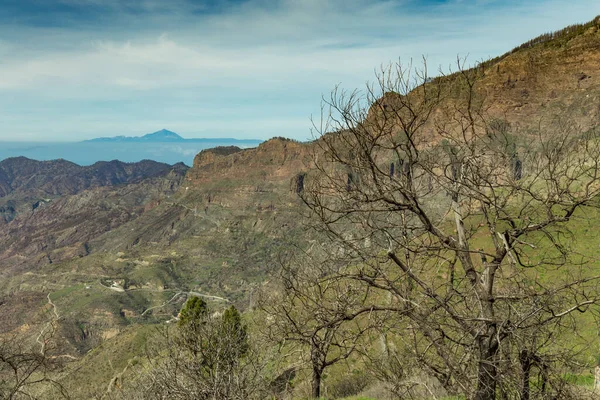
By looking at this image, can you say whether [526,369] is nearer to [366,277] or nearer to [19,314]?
[366,277]

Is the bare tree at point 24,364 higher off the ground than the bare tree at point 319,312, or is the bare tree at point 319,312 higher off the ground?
the bare tree at point 319,312

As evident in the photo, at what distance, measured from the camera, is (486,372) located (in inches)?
230

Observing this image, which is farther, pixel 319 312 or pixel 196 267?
pixel 196 267

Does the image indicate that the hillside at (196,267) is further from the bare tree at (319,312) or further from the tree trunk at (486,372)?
the tree trunk at (486,372)

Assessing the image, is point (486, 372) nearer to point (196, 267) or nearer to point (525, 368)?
point (525, 368)

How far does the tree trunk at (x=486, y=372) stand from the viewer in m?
5.86

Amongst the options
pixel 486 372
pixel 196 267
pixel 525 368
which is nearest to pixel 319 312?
pixel 486 372

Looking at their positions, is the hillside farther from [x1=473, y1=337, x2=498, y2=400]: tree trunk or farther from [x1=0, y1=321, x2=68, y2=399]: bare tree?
[x1=0, y1=321, x2=68, y2=399]: bare tree

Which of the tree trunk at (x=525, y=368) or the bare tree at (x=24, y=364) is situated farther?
the bare tree at (x=24, y=364)

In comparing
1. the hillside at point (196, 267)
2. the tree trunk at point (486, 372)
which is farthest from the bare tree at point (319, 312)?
the hillside at point (196, 267)

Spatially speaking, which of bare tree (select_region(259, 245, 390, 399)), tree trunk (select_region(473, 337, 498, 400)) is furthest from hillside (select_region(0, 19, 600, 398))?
tree trunk (select_region(473, 337, 498, 400))

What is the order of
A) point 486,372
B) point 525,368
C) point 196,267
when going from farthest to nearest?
point 196,267, point 525,368, point 486,372

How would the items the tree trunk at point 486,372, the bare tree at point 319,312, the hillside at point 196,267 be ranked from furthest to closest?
1. the hillside at point 196,267
2. the bare tree at point 319,312
3. the tree trunk at point 486,372

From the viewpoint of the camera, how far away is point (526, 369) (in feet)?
20.9
